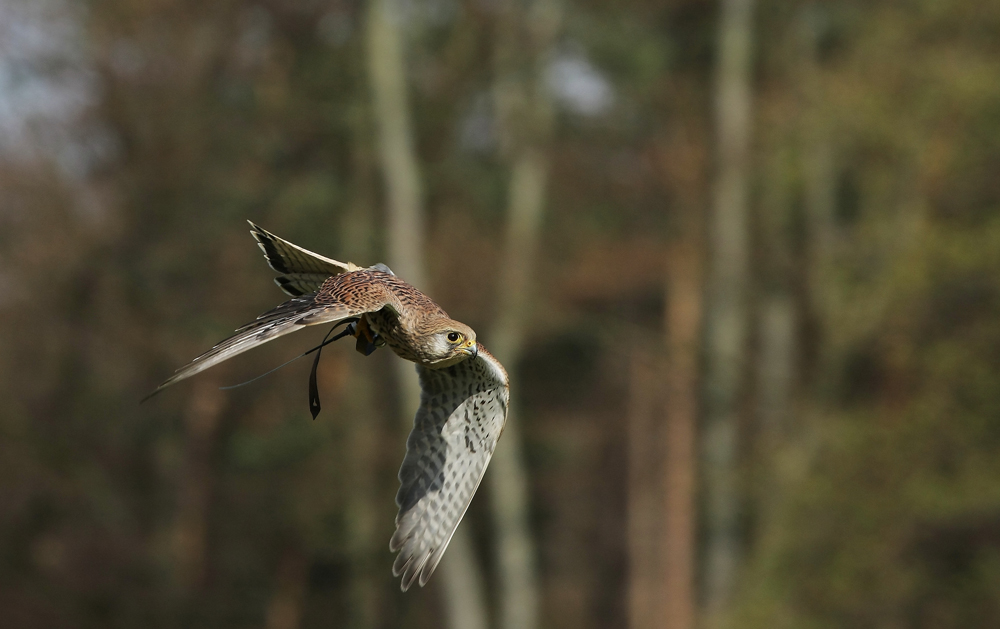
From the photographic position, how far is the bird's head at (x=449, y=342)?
4547 mm

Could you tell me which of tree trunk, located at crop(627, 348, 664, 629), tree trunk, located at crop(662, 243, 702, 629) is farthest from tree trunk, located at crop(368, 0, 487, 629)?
tree trunk, located at crop(627, 348, 664, 629)

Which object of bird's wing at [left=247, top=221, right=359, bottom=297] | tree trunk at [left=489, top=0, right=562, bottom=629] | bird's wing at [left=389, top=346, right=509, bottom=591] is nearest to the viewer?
bird's wing at [left=247, top=221, right=359, bottom=297]

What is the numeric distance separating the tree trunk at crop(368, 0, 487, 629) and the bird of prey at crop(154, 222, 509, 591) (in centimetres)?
812

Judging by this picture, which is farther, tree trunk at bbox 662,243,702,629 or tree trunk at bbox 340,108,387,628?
tree trunk at bbox 662,243,702,629

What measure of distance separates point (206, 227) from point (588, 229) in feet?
21.2

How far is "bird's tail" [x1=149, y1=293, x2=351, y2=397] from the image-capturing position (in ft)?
10.8

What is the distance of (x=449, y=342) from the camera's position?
4.58m

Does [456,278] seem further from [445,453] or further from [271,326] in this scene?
[271,326]

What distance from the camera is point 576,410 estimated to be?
24391mm

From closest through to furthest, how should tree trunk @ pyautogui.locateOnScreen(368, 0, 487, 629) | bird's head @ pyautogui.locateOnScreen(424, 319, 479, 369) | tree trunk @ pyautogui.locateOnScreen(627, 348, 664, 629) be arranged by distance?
bird's head @ pyautogui.locateOnScreen(424, 319, 479, 369), tree trunk @ pyautogui.locateOnScreen(368, 0, 487, 629), tree trunk @ pyautogui.locateOnScreen(627, 348, 664, 629)

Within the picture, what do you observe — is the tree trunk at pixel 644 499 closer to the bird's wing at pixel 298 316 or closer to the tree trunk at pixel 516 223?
the tree trunk at pixel 516 223

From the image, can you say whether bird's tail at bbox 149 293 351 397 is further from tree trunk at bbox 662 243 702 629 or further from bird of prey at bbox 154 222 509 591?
Result: tree trunk at bbox 662 243 702 629

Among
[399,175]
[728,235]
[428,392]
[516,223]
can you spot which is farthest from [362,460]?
[428,392]

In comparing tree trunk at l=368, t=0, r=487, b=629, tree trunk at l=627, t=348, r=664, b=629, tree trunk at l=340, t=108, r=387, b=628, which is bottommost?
tree trunk at l=627, t=348, r=664, b=629
